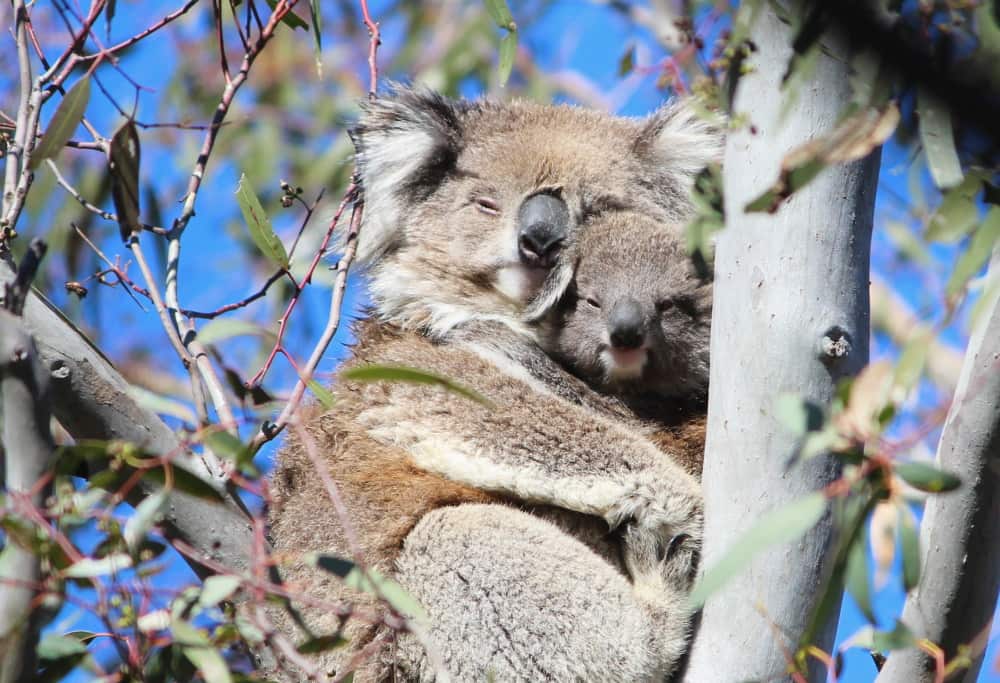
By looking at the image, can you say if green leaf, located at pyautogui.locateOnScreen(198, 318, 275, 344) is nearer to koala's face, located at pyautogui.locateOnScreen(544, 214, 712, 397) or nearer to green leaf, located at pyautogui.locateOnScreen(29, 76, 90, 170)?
green leaf, located at pyautogui.locateOnScreen(29, 76, 90, 170)

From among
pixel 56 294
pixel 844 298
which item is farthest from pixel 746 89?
pixel 56 294

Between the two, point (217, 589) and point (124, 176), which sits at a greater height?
point (124, 176)

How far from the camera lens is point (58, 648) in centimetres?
172

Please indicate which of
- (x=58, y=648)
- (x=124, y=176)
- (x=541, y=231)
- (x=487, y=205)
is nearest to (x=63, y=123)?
(x=124, y=176)

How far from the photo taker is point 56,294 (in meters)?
5.05

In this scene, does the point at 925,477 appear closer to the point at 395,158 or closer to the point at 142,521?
the point at 142,521

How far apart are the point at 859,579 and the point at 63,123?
1.54 metres

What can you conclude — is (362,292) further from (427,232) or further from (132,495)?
(132,495)

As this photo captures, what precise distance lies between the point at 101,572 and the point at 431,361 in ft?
4.20

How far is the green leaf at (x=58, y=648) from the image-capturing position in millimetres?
1704

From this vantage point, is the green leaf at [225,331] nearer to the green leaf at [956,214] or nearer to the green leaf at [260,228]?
the green leaf at [260,228]

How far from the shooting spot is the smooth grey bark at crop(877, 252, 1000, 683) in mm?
1943

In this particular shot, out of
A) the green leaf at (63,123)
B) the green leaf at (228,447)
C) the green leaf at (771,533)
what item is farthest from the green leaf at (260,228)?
the green leaf at (771,533)

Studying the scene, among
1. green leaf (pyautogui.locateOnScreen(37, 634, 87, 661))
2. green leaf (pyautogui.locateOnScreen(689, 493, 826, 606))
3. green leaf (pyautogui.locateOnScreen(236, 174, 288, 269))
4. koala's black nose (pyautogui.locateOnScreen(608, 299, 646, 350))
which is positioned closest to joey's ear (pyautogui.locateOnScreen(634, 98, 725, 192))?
koala's black nose (pyautogui.locateOnScreen(608, 299, 646, 350))
